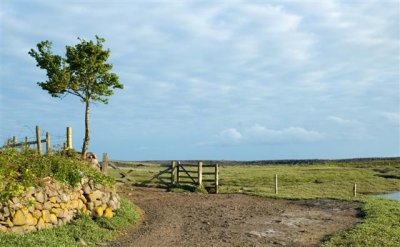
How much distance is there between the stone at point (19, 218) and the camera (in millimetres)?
14508

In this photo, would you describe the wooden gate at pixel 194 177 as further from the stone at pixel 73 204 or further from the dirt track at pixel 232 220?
the stone at pixel 73 204

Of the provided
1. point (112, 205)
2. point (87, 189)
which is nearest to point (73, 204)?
point (87, 189)

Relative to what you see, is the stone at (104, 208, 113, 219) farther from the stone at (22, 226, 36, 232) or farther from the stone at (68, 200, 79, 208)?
the stone at (22, 226, 36, 232)

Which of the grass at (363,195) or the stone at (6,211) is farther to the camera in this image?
the grass at (363,195)

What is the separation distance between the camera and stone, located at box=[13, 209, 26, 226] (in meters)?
14.5

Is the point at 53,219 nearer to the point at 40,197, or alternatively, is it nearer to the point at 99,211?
the point at 40,197

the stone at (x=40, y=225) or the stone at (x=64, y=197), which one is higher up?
the stone at (x=64, y=197)

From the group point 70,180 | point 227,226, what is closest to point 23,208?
point 70,180

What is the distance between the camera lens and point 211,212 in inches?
884

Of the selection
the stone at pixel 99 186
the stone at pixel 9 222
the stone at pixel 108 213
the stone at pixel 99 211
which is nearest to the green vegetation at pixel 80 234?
the stone at pixel 108 213

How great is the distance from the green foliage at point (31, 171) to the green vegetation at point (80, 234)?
1.73 metres

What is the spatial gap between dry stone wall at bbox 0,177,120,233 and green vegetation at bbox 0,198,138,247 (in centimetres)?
42

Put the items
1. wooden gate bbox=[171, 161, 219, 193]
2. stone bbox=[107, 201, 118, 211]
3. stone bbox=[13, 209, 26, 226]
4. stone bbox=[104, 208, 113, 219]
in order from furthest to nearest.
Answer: wooden gate bbox=[171, 161, 219, 193] < stone bbox=[107, 201, 118, 211] < stone bbox=[104, 208, 113, 219] < stone bbox=[13, 209, 26, 226]

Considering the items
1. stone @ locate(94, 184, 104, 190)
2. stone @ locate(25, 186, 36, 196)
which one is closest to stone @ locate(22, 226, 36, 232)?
stone @ locate(25, 186, 36, 196)
